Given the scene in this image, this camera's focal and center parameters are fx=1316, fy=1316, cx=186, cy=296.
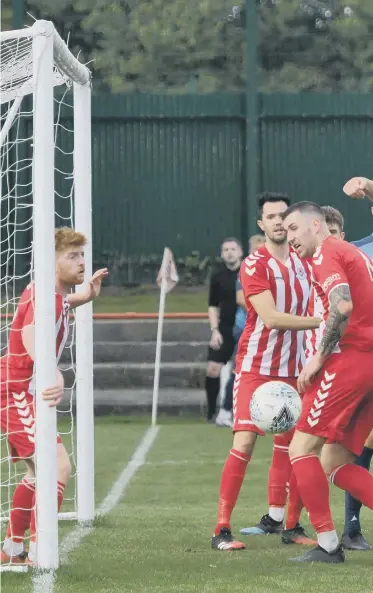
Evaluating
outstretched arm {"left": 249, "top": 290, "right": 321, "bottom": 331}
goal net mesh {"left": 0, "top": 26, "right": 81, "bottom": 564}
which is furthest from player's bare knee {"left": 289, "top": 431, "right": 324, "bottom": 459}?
goal net mesh {"left": 0, "top": 26, "right": 81, "bottom": 564}

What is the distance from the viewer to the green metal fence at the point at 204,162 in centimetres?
1916

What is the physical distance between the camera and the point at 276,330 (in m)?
7.57

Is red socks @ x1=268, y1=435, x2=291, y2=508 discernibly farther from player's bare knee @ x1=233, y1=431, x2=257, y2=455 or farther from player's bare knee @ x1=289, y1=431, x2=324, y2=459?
player's bare knee @ x1=289, y1=431, x2=324, y2=459

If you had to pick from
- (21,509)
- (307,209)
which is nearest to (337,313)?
(307,209)

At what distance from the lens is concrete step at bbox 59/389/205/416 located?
15.9 metres

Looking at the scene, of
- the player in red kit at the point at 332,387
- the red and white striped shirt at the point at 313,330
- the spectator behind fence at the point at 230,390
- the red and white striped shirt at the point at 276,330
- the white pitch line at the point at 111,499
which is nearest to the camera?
the white pitch line at the point at 111,499

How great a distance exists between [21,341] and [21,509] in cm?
86

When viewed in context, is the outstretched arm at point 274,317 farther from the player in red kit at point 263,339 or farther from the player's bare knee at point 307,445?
the player's bare knee at point 307,445

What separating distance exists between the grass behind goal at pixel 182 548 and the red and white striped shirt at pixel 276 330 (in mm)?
1017

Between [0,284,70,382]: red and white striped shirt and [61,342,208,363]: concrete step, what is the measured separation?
10106 millimetres

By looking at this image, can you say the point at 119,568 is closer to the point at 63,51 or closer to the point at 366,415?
the point at 366,415

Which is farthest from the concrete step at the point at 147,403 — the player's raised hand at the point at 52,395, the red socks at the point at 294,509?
the player's raised hand at the point at 52,395

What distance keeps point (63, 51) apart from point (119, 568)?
2796 mm

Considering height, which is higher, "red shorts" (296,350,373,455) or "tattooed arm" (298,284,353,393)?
"tattooed arm" (298,284,353,393)
